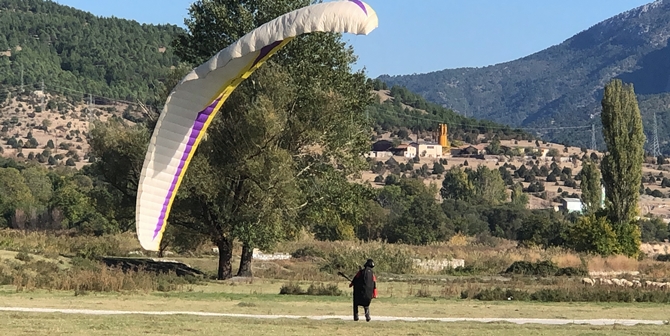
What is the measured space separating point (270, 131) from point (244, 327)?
1442cm

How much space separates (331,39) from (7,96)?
93.1 m

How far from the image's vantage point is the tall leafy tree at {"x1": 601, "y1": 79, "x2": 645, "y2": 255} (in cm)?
5272

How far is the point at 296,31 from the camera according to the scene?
68.4ft

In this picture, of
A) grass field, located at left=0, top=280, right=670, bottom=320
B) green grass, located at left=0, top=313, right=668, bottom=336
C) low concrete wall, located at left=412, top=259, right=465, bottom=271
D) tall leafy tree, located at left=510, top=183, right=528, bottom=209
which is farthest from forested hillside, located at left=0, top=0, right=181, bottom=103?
green grass, located at left=0, top=313, right=668, bottom=336

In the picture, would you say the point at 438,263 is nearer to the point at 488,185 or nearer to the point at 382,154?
the point at 488,185

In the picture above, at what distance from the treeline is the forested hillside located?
116 ft

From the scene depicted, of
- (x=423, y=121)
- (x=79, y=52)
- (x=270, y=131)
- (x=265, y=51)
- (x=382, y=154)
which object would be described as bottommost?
(x=270, y=131)

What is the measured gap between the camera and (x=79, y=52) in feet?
471

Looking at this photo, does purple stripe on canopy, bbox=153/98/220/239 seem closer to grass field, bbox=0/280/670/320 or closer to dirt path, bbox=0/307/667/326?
grass field, bbox=0/280/670/320

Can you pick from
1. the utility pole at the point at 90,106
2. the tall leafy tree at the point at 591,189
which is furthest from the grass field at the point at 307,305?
the utility pole at the point at 90,106

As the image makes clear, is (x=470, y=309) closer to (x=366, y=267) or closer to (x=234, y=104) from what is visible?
(x=366, y=267)

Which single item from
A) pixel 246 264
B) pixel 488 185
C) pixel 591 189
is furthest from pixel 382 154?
pixel 246 264

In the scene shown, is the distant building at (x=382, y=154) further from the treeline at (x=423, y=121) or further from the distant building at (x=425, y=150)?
the treeline at (x=423, y=121)

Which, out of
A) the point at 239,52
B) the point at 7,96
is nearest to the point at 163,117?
the point at 239,52
